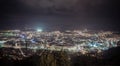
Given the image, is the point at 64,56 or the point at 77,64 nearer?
the point at 64,56

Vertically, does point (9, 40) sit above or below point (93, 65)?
above

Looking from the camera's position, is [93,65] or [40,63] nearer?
[40,63]

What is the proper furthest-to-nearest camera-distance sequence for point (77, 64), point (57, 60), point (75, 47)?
point (75, 47), point (77, 64), point (57, 60)

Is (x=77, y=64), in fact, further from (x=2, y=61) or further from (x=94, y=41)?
(x=94, y=41)

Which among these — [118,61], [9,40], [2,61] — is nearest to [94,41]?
[9,40]

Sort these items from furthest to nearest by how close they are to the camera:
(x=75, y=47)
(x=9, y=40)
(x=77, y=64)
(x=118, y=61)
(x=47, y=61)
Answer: (x=9, y=40)
(x=75, y=47)
(x=118, y=61)
(x=77, y=64)
(x=47, y=61)

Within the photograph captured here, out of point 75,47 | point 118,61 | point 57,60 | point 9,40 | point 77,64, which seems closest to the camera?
point 57,60

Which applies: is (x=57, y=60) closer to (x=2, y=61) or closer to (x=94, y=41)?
(x=2, y=61)

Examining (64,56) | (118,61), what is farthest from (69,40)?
(64,56)

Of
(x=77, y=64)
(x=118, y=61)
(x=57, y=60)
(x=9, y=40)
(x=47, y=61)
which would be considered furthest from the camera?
(x=9, y=40)
